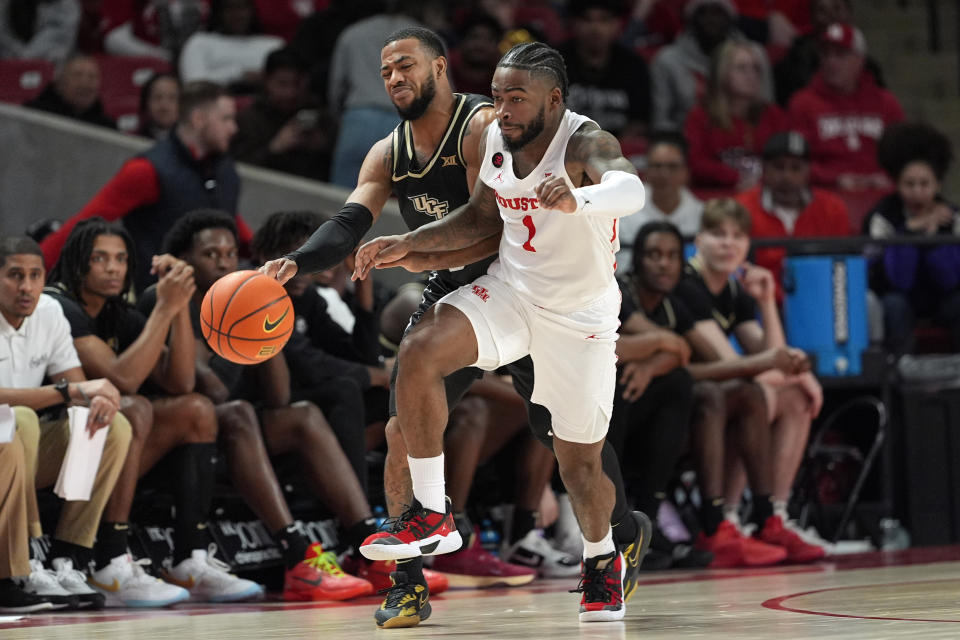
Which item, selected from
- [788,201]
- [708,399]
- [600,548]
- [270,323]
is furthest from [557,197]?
[788,201]

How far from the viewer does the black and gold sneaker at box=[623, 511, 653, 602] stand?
15.0ft

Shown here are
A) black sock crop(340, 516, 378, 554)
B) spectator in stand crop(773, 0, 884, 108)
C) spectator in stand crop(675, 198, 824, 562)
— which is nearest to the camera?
black sock crop(340, 516, 378, 554)

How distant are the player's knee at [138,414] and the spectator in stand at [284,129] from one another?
12.4ft

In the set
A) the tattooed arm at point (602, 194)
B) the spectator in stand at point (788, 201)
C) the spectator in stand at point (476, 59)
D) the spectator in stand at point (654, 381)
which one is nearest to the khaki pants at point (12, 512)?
the tattooed arm at point (602, 194)

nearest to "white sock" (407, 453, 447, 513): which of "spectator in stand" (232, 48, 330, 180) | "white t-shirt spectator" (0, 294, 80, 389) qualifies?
"white t-shirt spectator" (0, 294, 80, 389)

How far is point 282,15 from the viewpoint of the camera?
10250 millimetres

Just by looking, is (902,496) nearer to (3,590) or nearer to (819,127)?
(819,127)

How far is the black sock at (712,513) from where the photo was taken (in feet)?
22.2

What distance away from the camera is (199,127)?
696 centimetres

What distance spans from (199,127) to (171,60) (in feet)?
9.88

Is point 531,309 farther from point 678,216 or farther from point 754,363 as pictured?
point 678,216

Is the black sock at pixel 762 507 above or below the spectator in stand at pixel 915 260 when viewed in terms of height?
below

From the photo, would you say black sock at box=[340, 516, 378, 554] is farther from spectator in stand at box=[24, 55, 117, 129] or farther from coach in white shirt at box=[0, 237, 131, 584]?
spectator in stand at box=[24, 55, 117, 129]

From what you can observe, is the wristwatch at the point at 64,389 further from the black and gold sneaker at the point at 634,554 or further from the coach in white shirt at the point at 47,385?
the black and gold sneaker at the point at 634,554
